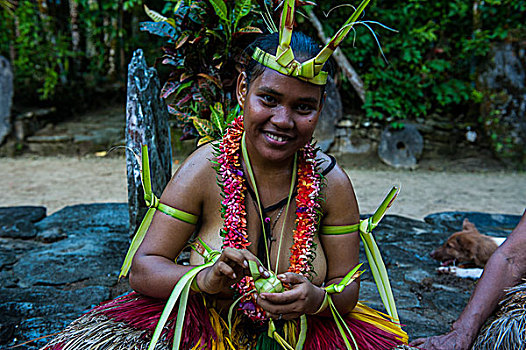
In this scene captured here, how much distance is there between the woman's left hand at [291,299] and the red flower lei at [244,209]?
7.7 inches

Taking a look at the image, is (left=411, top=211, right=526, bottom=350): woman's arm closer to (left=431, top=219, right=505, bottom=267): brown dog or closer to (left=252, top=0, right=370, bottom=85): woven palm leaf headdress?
(left=252, top=0, right=370, bottom=85): woven palm leaf headdress

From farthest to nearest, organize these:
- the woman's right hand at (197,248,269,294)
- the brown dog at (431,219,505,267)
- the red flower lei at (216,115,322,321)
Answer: the brown dog at (431,219,505,267) → the red flower lei at (216,115,322,321) → the woman's right hand at (197,248,269,294)

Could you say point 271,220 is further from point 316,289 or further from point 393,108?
point 393,108

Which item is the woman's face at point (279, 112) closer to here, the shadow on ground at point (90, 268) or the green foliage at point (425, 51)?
the shadow on ground at point (90, 268)

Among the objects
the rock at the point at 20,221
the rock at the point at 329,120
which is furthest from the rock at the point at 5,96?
the rock at the point at 329,120

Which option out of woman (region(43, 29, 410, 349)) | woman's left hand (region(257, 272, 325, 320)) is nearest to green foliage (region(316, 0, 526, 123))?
woman (region(43, 29, 410, 349))

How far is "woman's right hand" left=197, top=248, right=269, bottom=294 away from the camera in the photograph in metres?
1.27

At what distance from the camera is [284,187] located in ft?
5.59

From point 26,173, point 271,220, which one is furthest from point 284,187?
point 26,173

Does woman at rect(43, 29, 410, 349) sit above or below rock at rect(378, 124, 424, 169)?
above

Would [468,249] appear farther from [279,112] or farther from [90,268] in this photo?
[90,268]

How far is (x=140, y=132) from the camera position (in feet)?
9.86

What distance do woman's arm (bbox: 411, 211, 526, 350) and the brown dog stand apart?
1.31 metres

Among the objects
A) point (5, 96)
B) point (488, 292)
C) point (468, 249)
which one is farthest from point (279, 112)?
point (5, 96)
